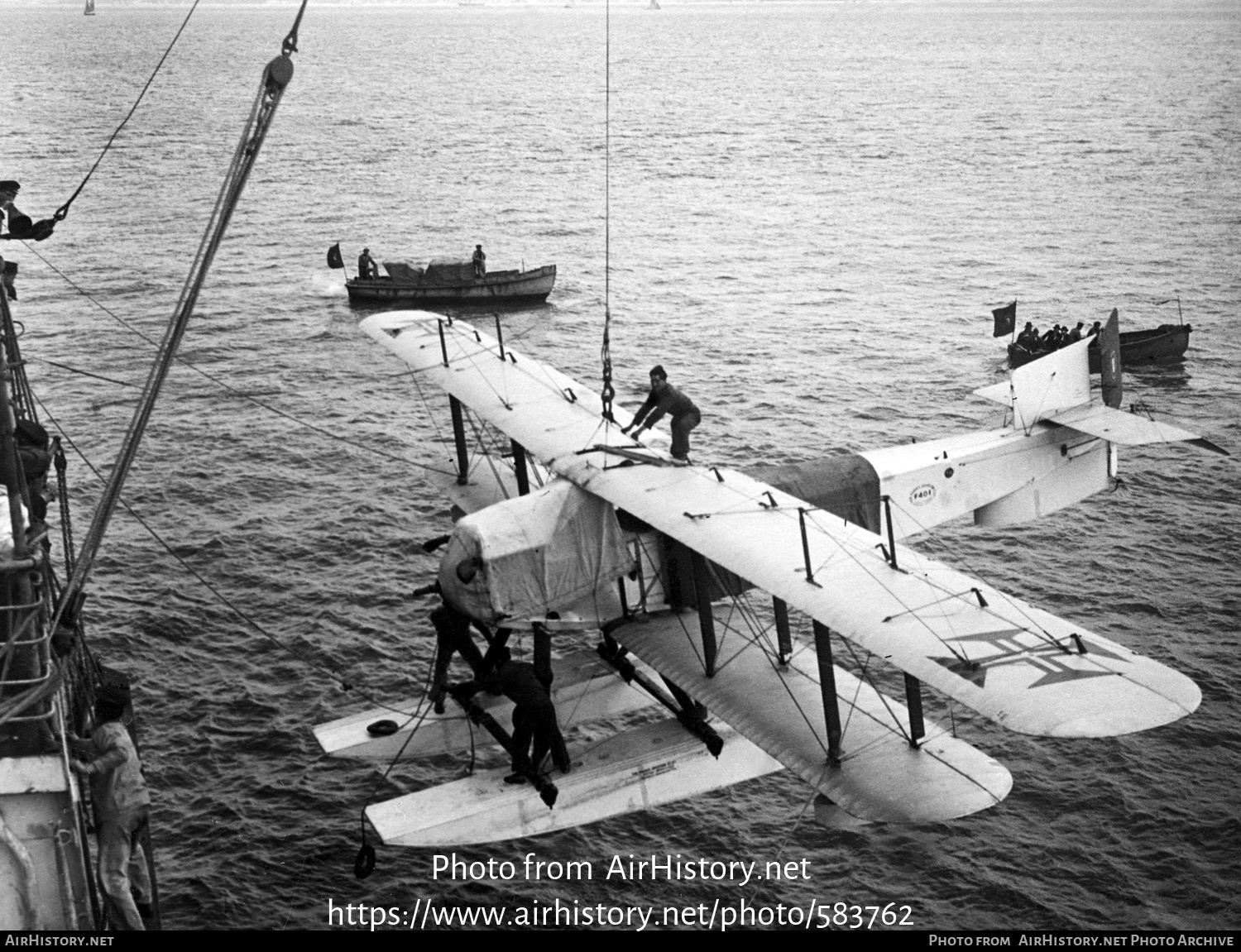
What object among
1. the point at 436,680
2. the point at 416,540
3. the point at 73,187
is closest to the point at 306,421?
the point at 416,540

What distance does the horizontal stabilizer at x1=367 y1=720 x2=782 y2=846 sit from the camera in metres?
21.9

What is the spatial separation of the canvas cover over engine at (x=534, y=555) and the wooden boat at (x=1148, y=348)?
3301 cm

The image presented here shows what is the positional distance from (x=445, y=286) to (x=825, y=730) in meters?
42.7

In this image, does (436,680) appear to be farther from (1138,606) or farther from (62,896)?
(1138,606)

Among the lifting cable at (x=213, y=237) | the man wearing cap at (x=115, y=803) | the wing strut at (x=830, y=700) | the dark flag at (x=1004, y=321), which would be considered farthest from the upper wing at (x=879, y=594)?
the dark flag at (x=1004, y=321)

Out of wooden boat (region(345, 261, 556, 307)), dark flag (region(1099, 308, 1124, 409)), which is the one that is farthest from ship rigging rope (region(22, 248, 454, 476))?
dark flag (region(1099, 308, 1124, 409))

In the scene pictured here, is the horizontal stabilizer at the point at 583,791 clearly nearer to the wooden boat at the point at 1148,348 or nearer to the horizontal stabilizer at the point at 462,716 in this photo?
the horizontal stabilizer at the point at 462,716

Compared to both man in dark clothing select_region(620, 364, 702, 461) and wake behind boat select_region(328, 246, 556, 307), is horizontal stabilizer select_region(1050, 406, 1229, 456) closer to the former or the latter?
man in dark clothing select_region(620, 364, 702, 461)

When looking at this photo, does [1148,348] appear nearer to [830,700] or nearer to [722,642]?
[722,642]

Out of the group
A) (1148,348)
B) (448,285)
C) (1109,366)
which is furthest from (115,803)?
(448,285)

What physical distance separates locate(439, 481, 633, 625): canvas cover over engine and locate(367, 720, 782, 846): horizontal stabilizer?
2985 millimetres

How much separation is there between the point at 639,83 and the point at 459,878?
167867 millimetres

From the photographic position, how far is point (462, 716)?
24938mm

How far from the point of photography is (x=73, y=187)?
287 ft
